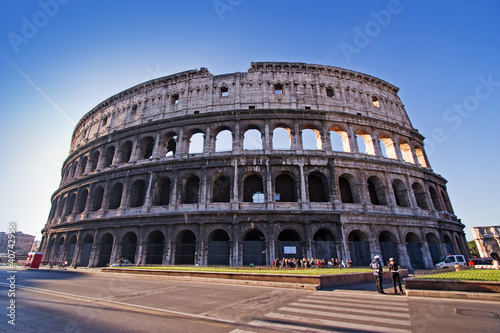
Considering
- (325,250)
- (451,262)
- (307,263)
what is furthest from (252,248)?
(451,262)

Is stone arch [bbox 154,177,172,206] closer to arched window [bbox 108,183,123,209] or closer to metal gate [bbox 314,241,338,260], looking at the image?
arched window [bbox 108,183,123,209]

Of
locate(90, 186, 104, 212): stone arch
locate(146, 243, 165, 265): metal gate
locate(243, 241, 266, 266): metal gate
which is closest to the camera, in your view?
locate(243, 241, 266, 266): metal gate

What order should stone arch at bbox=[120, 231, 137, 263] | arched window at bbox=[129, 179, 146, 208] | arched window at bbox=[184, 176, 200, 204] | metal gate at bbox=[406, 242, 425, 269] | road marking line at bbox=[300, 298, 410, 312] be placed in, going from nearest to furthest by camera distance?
1. road marking line at bbox=[300, 298, 410, 312]
2. metal gate at bbox=[406, 242, 425, 269]
3. stone arch at bbox=[120, 231, 137, 263]
4. arched window at bbox=[184, 176, 200, 204]
5. arched window at bbox=[129, 179, 146, 208]

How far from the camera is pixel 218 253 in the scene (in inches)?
741

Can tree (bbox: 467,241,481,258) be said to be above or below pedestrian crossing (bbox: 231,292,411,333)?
above

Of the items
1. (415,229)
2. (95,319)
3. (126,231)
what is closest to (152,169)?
(126,231)

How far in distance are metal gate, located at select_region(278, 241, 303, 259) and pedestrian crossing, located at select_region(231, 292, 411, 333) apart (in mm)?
11012

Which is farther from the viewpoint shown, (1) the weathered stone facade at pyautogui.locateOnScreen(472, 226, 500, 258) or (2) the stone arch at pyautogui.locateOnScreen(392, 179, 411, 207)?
(1) the weathered stone facade at pyautogui.locateOnScreen(472, 226, 500, 258)

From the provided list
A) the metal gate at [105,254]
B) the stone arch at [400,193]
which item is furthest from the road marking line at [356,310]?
the metal gate at [105,254]

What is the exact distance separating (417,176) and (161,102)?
28.9 m

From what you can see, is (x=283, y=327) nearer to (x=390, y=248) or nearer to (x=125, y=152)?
(x=390, y=248)

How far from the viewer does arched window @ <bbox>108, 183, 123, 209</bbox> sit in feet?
78.4

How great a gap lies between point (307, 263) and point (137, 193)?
1814 cm

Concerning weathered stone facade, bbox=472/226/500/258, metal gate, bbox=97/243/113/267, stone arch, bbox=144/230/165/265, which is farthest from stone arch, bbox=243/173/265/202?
weathered stone facade, bbox=472/226/500/258
